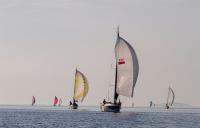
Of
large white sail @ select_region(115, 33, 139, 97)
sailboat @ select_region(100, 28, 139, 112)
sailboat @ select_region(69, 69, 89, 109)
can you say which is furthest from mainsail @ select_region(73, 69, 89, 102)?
large white sail @ select_region(115, 33, 139, 97)

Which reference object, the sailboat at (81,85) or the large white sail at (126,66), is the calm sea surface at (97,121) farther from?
the sailboat at (81,85)

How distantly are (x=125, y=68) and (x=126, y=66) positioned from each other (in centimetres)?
49

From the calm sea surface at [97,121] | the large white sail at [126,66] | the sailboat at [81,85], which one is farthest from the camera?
the sailboat at [81,85]

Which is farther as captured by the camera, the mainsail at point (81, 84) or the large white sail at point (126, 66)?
the mainsail at point (81, 84)

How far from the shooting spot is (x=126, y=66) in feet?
369

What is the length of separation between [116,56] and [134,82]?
611 centimetres

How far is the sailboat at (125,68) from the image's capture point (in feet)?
367

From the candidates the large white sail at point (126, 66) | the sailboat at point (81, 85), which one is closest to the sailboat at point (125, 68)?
the large white sail at point (126, 66)

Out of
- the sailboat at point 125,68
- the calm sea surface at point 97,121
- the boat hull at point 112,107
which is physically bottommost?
the calm sea surface at point 97,121

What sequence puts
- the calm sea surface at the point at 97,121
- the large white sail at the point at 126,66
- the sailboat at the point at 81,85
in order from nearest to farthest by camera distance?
the calm sea surface at the point at 97,121
the large white sail at the point at 126,66
the sailboat at the point at 81,85

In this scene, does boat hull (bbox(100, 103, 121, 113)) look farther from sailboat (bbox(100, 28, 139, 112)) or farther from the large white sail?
the large white sail

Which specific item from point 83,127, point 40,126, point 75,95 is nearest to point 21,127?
point 40,126

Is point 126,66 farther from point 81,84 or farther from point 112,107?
point 81,84

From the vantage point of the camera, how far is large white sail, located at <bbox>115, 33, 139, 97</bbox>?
11194 cm
